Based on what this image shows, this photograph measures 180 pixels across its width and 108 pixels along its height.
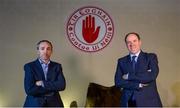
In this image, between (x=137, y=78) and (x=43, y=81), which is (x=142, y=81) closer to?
(x=137, y=78)

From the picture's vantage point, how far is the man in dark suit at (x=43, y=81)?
143 inches

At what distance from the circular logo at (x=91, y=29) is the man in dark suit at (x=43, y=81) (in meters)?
1.53

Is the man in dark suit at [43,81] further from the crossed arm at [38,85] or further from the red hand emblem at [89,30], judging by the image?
the red hand emblem at [89,30]

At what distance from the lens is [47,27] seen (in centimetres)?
518

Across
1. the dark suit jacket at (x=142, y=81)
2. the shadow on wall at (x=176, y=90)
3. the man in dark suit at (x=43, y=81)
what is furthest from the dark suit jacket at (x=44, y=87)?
the shadow on wall at (x=176, y=90)

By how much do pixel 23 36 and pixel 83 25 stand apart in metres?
0.83

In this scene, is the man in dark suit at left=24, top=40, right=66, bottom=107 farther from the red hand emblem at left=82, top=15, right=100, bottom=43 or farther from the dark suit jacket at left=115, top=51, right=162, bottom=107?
the red hand emblem at left=82, top=15, right=100, bottom=43

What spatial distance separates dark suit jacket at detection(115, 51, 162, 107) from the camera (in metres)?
3.48

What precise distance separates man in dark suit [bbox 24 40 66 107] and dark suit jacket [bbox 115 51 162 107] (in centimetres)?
61

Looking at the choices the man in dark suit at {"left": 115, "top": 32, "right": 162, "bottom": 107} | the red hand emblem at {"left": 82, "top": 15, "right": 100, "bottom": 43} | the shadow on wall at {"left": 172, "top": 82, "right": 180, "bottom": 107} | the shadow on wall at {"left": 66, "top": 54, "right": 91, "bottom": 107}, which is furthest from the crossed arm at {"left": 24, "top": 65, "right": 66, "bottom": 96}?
the shadow on wall at {"left": 172, "top": 82, "right": 180, "bottom": 107}

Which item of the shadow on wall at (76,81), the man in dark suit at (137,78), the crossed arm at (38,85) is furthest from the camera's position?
the shadow on wall at (76,81)

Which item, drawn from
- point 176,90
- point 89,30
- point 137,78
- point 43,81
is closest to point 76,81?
point 89,30

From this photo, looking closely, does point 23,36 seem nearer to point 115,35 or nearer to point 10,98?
point 10,98

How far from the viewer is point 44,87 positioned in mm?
3605
